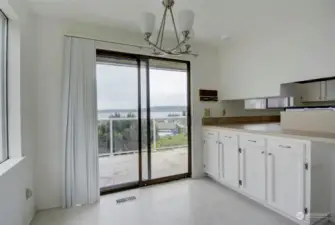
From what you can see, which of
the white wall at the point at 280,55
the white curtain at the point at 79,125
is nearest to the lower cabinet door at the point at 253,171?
the white wall at the point at 280,55

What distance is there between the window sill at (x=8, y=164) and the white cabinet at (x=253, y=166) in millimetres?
2568

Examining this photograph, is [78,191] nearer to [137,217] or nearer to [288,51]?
[137,217]

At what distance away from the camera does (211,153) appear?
11.5 feet

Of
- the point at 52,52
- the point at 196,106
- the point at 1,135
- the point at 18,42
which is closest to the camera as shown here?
the point at 1,135

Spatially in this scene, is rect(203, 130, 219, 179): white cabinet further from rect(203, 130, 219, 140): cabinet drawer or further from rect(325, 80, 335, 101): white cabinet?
rect(325, 80, 335, 101): white cabinet

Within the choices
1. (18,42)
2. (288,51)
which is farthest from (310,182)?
(18,42)

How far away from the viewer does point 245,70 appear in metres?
3.46

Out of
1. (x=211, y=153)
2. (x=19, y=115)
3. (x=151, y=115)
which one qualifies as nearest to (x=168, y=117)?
(x=151, y=115)

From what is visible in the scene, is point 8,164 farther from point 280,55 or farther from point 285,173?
point 280,55

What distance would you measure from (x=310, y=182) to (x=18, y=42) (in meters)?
3.20

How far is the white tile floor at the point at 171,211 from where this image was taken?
2281mm

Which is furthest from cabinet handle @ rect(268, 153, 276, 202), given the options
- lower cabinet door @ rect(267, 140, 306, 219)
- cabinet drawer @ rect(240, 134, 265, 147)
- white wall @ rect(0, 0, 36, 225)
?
white wall @ rect(0, 0, 36, 225)

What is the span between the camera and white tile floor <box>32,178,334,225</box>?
7.48 feet

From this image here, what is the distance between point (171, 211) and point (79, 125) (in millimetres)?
1587
